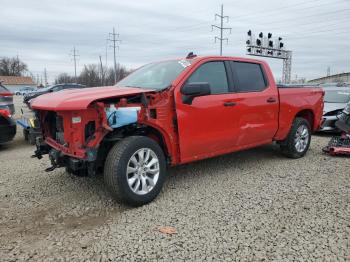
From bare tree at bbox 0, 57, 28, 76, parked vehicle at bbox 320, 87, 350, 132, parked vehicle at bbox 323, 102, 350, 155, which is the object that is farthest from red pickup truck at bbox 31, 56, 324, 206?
bare tree at bbox 0, 57, 28, 76

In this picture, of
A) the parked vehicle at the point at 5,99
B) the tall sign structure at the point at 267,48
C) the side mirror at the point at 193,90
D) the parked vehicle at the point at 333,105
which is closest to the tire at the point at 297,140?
the side mirror at the point at 193,90

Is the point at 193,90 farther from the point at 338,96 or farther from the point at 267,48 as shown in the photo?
the point at 267,48

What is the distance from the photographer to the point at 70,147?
3930 mm

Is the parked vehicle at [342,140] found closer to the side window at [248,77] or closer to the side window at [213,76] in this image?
the side window at [248,77]

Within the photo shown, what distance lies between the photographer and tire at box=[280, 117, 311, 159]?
6.27 m

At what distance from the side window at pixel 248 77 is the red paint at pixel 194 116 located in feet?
0.33

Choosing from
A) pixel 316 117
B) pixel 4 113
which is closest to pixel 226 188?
pixel 316 117

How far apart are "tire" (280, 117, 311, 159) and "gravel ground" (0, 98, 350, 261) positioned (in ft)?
2.25

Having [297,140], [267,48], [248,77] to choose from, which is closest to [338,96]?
[297,140]

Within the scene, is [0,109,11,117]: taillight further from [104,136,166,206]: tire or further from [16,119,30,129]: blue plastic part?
A: [104,136,166,206]: tire

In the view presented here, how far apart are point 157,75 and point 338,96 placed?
754 cm

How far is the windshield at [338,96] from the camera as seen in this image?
33.1ft

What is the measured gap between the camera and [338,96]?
1030cm

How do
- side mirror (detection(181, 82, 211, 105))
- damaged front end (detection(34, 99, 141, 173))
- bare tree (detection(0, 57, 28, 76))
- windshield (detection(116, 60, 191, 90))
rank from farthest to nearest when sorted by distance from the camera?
bare tree (detection(0, 57, 28, 76)), windshield (detection(116, 60, 191, 90)), side mirror (detection(181, 82, 211, 105)), damaged front end (detection(34, 99, 141, 173))
